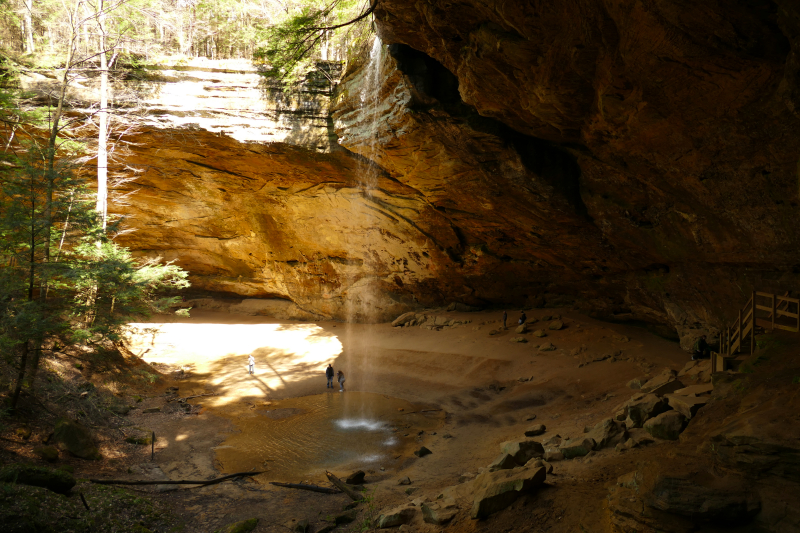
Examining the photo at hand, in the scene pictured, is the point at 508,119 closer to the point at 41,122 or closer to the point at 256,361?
the point at 41,122

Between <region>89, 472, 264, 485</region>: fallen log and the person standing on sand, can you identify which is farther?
the person standing on sand

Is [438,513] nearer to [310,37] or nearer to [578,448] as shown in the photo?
[578,448]

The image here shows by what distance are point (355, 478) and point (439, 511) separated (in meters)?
2.98

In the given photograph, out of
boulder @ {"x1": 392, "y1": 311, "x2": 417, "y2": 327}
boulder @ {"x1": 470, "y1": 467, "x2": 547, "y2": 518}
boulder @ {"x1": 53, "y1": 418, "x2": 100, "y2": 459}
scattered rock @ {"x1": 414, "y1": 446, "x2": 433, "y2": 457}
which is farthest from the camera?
boulder @ {"x1": 392, "y1": 311, "x2": 417, "y2": 327}

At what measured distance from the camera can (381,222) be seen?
22078 millimetres

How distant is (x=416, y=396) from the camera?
50.6 feet

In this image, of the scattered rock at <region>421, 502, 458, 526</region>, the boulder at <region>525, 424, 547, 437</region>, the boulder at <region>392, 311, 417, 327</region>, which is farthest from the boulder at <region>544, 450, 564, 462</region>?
the boulder at <region>392, 311, 417, 327</region>

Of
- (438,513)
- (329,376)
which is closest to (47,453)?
(438,513)

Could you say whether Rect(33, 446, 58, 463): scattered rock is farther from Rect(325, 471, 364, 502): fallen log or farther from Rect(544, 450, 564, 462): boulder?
Rect(544, 450, 564, 462): boulder

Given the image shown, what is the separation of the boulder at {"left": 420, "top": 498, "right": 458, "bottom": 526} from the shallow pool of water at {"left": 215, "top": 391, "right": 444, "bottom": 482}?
333cm

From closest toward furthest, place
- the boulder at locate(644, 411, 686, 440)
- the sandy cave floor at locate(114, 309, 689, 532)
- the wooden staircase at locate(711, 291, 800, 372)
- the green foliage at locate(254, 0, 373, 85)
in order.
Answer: the boulder at locate(644, 411, 686, 440) < the sandy cave floor at locate(114, 309, 689, 532) < the wooden staircase at locate(711, 291, 800, 372) < the green foliage at locate(254, 0, 373, 85)

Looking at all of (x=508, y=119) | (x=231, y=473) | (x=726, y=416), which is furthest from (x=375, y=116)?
(x=726, y=416)

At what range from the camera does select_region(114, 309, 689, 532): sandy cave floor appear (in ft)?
24.0

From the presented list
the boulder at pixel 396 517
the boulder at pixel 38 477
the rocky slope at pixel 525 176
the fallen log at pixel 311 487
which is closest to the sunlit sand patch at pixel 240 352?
the rocky slope at pixel 525 176
